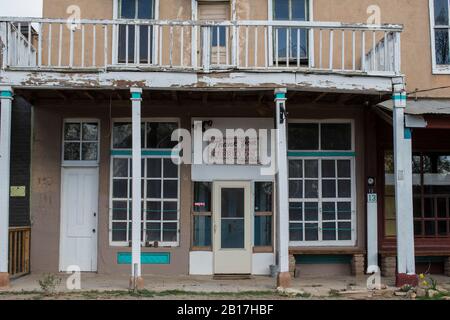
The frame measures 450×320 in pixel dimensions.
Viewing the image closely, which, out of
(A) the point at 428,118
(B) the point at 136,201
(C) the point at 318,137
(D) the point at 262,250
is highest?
(A) the point at 428,118

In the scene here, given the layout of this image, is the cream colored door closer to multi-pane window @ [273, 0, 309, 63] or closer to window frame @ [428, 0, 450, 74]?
multi-pane window @ [273, 0, 309, 63]

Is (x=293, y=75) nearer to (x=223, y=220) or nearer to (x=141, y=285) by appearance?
(x=223, y=220)

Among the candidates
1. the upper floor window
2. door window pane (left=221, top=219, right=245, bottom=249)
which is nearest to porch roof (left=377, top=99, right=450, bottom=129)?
the upper floor window

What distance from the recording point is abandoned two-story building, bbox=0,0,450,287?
39.2 ft

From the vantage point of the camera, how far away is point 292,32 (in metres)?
12.3

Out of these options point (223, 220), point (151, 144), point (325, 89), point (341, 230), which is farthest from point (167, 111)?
point (341, 230)

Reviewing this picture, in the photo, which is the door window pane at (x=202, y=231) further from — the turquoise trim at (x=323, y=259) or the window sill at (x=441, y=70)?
the window sill at (x=441, y=70)

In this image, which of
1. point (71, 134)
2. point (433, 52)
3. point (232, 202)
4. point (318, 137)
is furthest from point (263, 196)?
point (433, 52)

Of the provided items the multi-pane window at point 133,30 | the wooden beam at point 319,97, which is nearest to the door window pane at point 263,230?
the wooden beam at point 319,97

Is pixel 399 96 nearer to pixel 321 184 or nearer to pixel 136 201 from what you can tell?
pixel 321 184

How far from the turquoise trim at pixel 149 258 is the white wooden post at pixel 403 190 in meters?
4.73

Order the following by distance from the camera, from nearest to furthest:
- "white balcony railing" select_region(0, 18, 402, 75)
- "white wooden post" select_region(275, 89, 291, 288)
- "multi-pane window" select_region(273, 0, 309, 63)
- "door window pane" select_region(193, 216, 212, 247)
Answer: "white wooden post" select_region(275, 89, 291, 288) → "white balcony railing" select_region(0, 18, 402, 75) → "door window pane" select_region(193, 216, 212, 247) → "multi-pane window" select_region(273, 0, 309, 63)

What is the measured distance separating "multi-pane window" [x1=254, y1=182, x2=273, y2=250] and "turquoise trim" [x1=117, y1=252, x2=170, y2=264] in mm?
1947

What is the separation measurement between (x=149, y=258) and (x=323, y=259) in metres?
3.72
